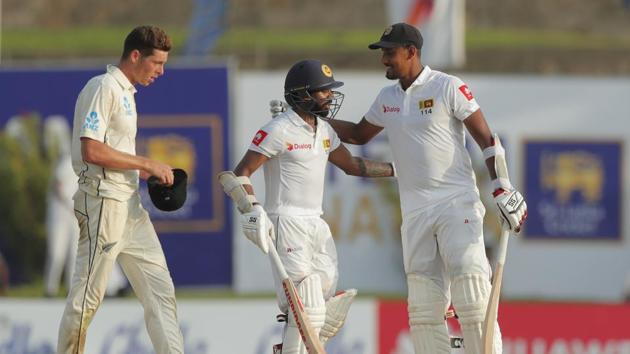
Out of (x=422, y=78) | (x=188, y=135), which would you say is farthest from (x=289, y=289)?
(x=188, y=135)

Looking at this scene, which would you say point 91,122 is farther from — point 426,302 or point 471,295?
point 471,295

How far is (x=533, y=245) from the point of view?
741 inches

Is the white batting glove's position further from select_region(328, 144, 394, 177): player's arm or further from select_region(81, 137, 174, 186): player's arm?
select_region(81, 137, 174, 186): player's arm

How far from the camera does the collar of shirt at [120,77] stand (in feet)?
29.0

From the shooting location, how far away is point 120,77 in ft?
29.1

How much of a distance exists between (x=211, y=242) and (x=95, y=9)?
11.3m

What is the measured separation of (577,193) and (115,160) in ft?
36.2

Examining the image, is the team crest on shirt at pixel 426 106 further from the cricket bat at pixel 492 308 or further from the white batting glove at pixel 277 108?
the white batting glove at pixel 277 108

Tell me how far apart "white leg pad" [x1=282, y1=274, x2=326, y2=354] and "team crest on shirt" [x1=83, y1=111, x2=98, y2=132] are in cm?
146

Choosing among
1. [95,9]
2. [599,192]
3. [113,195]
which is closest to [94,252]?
[113,195]

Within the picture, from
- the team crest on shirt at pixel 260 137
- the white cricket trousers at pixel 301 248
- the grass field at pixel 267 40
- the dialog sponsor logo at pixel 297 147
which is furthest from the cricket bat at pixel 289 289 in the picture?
the grass field at pixel 267 40

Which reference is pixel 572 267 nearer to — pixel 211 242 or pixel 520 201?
pixel 211 242

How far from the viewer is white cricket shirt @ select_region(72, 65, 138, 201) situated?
28.5ft

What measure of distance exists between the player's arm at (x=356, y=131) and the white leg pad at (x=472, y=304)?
109 cm
